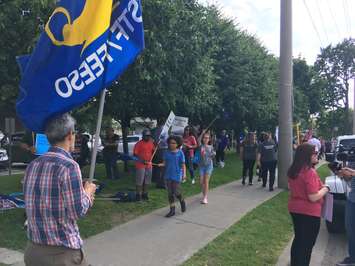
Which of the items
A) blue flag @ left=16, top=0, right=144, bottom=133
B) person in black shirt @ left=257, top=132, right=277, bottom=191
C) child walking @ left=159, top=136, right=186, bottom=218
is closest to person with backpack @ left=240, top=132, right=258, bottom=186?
person in black shirt @ left=257, top=132, right=277, bottom=191

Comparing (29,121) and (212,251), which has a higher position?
(29,121)

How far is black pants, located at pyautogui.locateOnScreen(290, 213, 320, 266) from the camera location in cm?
546

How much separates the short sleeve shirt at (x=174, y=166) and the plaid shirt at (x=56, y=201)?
605 centimetres

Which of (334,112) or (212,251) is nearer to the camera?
(212,251)

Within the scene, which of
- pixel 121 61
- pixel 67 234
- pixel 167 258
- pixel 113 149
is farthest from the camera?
pixel 113 149

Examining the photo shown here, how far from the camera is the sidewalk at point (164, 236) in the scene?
21.1 feet

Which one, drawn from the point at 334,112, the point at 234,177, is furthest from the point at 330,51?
the point at 234,177

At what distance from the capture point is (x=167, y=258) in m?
6.46

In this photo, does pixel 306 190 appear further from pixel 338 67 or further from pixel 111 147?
pixel 338 67

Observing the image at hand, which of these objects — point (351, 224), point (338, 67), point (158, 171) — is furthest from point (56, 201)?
point (338, 67)

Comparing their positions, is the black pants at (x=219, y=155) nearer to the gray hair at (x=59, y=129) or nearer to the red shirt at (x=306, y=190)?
the red shirt at (x=306, y=190)

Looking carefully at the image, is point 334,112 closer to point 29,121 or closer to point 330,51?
point 330,51

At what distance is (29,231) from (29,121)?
1302 millimetres

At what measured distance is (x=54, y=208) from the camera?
311 centimetres
